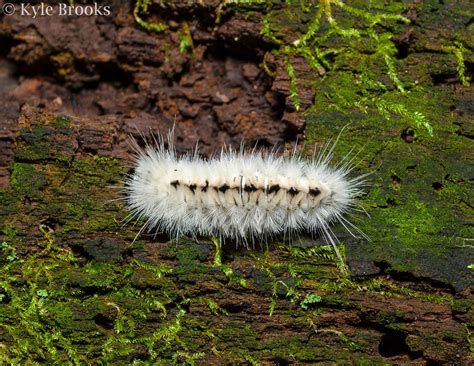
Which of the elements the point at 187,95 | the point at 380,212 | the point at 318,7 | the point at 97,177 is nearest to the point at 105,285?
the point at 97,177

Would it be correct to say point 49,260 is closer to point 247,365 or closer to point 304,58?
point 247,365
